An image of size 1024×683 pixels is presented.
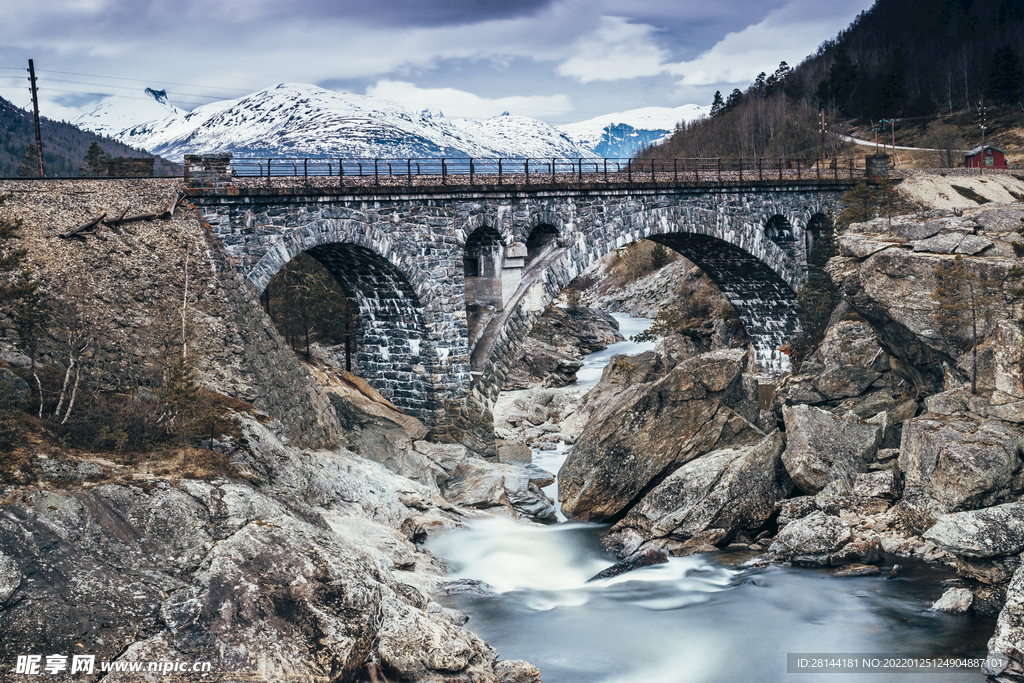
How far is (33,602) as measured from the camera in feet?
38.6

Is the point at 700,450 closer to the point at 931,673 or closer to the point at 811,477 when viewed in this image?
the point at 811,477

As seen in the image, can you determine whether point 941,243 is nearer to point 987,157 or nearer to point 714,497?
point 714,497

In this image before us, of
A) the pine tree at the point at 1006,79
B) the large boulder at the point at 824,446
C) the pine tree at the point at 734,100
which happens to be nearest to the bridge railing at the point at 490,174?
the large boulder at the point at 824,446

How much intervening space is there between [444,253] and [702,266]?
20334 mm

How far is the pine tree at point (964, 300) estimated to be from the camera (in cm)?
2488

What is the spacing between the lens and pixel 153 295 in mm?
24266

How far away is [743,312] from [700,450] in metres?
25.4

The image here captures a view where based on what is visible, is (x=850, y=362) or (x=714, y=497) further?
(x=850, y=362)

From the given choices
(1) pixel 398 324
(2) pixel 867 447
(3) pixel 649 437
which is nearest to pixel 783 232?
(2) pixel 867 447

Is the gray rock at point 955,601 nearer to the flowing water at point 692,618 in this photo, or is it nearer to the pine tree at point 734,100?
the flowing water at point 692,618

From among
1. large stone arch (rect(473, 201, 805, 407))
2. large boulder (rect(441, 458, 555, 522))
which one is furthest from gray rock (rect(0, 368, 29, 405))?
large stone arch (rect(473, 201, 805, 407))

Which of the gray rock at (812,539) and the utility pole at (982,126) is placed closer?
the gray rock at (812,539)

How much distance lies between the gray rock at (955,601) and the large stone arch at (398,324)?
759 inches

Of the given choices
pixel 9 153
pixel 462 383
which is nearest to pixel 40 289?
pixel 462 383
